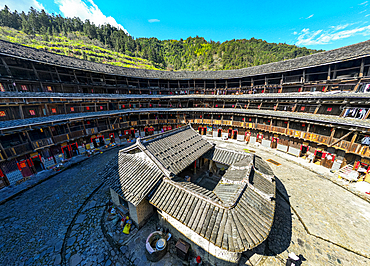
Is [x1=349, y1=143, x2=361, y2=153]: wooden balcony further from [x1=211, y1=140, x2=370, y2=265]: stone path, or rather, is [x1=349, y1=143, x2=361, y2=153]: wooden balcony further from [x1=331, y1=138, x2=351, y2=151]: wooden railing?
[x1=211, y1=140, x2=370, y2=265]: stone path

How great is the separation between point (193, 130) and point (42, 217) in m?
19.7

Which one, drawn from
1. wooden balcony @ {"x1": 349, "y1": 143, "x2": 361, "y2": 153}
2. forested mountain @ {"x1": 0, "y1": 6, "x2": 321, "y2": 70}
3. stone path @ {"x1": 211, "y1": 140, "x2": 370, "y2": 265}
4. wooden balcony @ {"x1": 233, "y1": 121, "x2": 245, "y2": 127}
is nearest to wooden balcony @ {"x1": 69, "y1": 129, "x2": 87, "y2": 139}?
stone path @ {"x1": 211, "y1": 140, "x2": 370, "y2": 265}

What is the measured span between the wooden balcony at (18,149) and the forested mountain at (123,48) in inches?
2725

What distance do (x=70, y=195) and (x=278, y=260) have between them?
21600 millimetres

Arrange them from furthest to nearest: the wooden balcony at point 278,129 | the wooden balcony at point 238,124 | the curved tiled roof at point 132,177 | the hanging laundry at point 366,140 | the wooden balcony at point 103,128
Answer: the wooden balcony at point 238,124
the wooden balcony at point 103,128
the wooden balcony at point 278,129
the hanging laundry at point 366,140
the curved tiled roof at point 132,177

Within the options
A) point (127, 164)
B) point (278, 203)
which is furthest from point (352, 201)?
point (127, 164)

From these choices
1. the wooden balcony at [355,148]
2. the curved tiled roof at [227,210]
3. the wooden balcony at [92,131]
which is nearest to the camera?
the curved tiled roof at [227,210]

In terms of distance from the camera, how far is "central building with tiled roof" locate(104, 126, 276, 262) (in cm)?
814

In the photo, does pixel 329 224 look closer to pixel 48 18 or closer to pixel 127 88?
pixel 127 88

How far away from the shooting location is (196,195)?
9.87 meters

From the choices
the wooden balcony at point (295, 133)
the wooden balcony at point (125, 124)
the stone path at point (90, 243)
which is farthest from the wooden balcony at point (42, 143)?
the wooden balcony at point (295, 133)

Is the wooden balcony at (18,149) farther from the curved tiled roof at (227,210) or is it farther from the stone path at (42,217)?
the curved tiled roof at (227,210)

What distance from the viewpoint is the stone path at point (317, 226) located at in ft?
31.9

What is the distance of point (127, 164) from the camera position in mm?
13805
